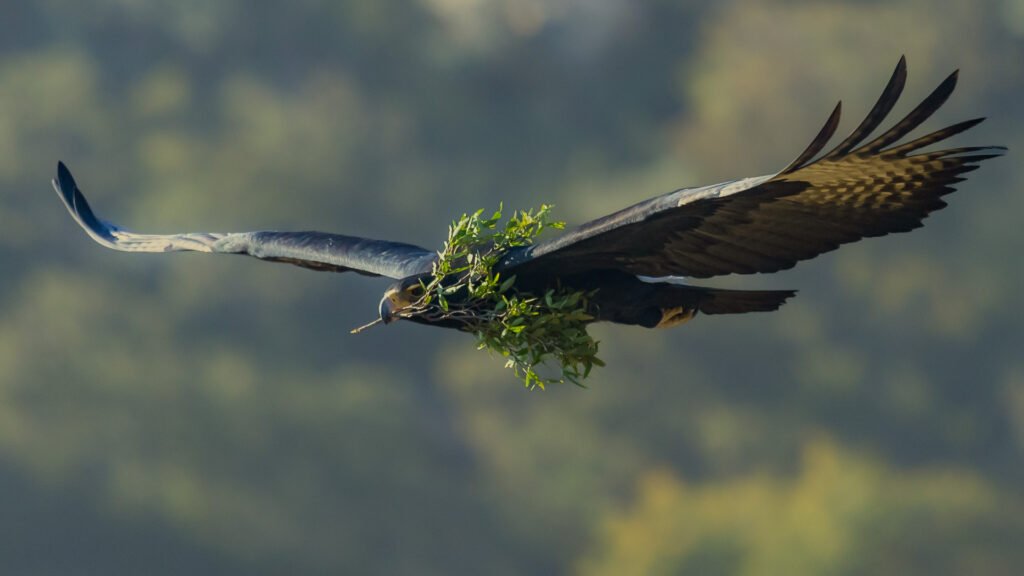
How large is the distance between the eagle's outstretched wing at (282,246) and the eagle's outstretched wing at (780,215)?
1.93 metres

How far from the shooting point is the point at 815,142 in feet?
36.8

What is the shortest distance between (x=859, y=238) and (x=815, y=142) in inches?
71.4

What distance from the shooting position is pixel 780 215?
12641mm

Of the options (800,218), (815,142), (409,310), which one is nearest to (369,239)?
(409,310)

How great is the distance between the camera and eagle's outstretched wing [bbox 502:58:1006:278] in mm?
11945

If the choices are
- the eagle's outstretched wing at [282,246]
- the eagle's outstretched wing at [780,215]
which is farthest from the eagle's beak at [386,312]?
the eagle's outstretched wing at [780,215]

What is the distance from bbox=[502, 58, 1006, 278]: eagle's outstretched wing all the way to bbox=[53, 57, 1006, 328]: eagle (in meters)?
0.01

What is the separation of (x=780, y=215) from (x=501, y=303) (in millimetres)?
2676

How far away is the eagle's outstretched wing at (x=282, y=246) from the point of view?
50.0ft

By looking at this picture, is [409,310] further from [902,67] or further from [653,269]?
[902,67]

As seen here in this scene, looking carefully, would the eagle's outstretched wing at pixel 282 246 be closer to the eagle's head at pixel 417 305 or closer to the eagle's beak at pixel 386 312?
the eagle's head at pixel 417 305

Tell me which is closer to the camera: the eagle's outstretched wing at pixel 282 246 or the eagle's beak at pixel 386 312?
the eagle's beak at pixel 386 312

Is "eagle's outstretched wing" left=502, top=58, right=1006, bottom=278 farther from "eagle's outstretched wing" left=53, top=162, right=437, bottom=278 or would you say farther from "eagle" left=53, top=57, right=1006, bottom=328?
"eagle's outstretched wing" left=53, top=162, right=437, bottom=278

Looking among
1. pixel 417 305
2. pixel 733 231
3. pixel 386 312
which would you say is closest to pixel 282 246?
pixel 386 312
